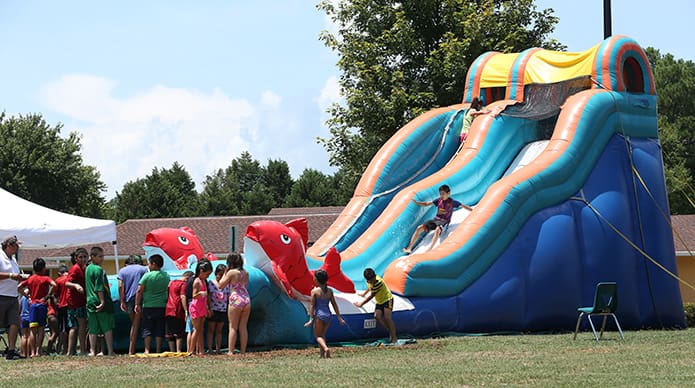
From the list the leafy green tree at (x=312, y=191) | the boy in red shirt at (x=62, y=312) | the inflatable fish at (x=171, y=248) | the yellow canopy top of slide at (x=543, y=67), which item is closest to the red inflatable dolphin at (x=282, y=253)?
the inflatable fish at (x=171, y=248)

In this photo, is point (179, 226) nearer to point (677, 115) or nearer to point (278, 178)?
point (677, 115)

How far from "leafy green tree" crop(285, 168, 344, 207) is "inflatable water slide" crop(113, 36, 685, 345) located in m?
42.7

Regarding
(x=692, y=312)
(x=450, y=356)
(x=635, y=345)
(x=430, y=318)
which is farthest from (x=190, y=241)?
(x=692, y=312)

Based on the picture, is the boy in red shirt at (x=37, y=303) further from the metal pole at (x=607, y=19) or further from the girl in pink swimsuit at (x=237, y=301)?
the metal pole at (x=607, y=19)

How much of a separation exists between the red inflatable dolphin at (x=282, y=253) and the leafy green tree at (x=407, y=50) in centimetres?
1434

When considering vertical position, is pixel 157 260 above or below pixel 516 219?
below

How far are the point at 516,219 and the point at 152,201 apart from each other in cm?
4794

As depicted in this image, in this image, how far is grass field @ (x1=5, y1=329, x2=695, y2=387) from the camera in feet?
34.1

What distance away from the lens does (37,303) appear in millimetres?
14891

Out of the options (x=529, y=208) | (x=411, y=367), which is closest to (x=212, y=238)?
(x=529, y=208)

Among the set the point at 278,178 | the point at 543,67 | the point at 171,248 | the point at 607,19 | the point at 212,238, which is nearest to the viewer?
the point at 171,248

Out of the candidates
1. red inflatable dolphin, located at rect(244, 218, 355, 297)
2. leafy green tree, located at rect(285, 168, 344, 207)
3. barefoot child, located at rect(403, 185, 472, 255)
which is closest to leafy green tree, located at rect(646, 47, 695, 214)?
leafy green tree, located at rect(285, 168, 344, 207)

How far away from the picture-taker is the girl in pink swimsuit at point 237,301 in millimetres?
13766

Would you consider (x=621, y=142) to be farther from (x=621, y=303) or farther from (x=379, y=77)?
(x=379, y=77)
